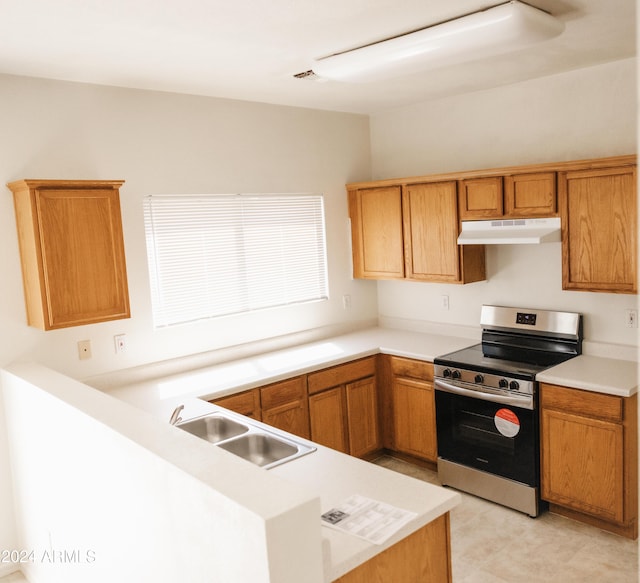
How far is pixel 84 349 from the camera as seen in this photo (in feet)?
11.5

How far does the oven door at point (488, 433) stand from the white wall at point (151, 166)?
126 cm

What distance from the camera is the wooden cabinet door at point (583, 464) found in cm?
326

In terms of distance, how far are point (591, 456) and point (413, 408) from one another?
123 cm

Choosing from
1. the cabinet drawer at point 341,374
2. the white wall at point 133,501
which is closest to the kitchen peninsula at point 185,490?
the white wall at point 133,501

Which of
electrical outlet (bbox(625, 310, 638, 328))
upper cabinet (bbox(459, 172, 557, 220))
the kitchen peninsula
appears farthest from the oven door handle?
upper cabinet (bbox(459, 172, 557, 220))

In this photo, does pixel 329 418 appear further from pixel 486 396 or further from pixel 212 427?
pixel 212 427

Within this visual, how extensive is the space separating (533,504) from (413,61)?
2566 millimetres

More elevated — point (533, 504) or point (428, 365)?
point (428, 365)

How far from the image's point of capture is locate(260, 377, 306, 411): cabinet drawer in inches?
146

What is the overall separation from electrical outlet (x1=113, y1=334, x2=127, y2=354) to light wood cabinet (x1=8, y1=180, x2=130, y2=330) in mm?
354

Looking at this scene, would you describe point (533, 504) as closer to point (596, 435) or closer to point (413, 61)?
point (596, 435)

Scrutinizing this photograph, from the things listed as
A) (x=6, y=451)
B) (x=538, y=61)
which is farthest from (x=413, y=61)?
(x=6, y=451)

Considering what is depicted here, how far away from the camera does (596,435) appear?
3.30 meters

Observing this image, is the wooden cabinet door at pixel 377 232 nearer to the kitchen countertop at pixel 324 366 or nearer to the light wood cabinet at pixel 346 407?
the kitchen countertop at pixel 324 366
